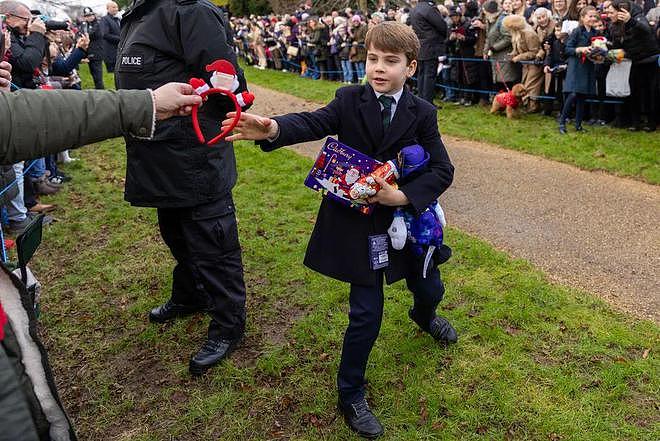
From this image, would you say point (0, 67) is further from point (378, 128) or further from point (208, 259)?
point (378, 128)

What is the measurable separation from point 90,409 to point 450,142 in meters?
6.64

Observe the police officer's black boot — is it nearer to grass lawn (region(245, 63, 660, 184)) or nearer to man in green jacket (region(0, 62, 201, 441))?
man in green jacket (region(0, 62, 201, 441))

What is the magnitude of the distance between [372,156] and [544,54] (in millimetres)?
7489

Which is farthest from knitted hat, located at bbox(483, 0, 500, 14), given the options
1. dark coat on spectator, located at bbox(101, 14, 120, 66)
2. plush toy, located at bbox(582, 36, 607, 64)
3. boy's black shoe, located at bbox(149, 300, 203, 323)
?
boy's black shoe, located at bbox(149, 300, 203, 323)

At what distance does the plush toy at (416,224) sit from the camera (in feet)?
8.83

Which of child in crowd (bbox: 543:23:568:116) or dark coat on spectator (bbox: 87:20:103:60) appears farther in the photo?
dark coat on spectator (bbox: 87:20:103:60)

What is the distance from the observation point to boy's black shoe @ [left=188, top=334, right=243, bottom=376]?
347 cm

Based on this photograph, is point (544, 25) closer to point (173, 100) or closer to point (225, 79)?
point (225, 79)

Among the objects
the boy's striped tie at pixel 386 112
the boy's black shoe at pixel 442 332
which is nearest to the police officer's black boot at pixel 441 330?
the boy's black shoe at pixel 442 332

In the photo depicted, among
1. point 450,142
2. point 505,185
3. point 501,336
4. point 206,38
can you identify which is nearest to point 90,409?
point 206,38

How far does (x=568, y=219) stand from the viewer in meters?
5.59

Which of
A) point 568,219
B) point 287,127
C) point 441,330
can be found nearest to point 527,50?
point 568,219

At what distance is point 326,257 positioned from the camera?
2.87 m

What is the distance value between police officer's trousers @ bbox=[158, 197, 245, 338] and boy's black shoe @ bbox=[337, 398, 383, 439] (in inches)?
36.8
